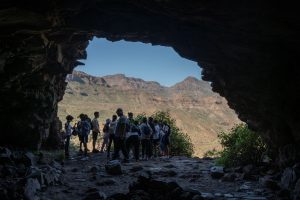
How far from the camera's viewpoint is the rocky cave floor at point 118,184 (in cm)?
1149

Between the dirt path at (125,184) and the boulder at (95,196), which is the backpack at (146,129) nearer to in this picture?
the dirt path at (125,184)

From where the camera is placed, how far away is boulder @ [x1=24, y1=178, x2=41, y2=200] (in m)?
10.8

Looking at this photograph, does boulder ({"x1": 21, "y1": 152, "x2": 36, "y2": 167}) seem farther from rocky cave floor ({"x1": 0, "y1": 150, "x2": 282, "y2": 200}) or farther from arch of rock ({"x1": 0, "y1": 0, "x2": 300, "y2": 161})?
arch of rock ({"x1": 0, "y1": 0, "x2": 300, "y2": 161})

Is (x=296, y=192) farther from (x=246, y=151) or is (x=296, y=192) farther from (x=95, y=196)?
(x=246, y=151)

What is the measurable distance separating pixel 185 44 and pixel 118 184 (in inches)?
229

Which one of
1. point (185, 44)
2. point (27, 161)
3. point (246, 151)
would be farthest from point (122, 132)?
point (246, 151)

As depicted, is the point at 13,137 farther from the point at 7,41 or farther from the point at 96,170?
the point at 7,41

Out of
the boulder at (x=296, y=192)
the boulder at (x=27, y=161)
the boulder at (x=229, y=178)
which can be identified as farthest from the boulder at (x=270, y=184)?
the boulder at (x=27, y=161)

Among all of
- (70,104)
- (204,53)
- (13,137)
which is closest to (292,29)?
(204,53)

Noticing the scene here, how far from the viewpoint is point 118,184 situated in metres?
14.4

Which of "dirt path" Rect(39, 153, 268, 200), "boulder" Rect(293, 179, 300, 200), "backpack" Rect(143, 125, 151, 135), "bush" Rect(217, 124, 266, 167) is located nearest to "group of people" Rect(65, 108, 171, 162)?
"backpack" Rect(143, 125, 151, 135)

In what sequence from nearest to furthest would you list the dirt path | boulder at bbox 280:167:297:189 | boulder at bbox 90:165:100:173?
the dirt path → boulder at bbox 280:167:297:189 → boulder at bbox 90:165:100:173

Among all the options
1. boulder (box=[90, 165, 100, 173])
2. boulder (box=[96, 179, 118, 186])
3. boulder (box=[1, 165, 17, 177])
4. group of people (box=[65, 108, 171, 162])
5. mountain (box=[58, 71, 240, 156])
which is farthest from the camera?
mountain (box=[58, 71, 240, 156])

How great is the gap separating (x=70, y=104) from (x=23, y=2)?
382ft
